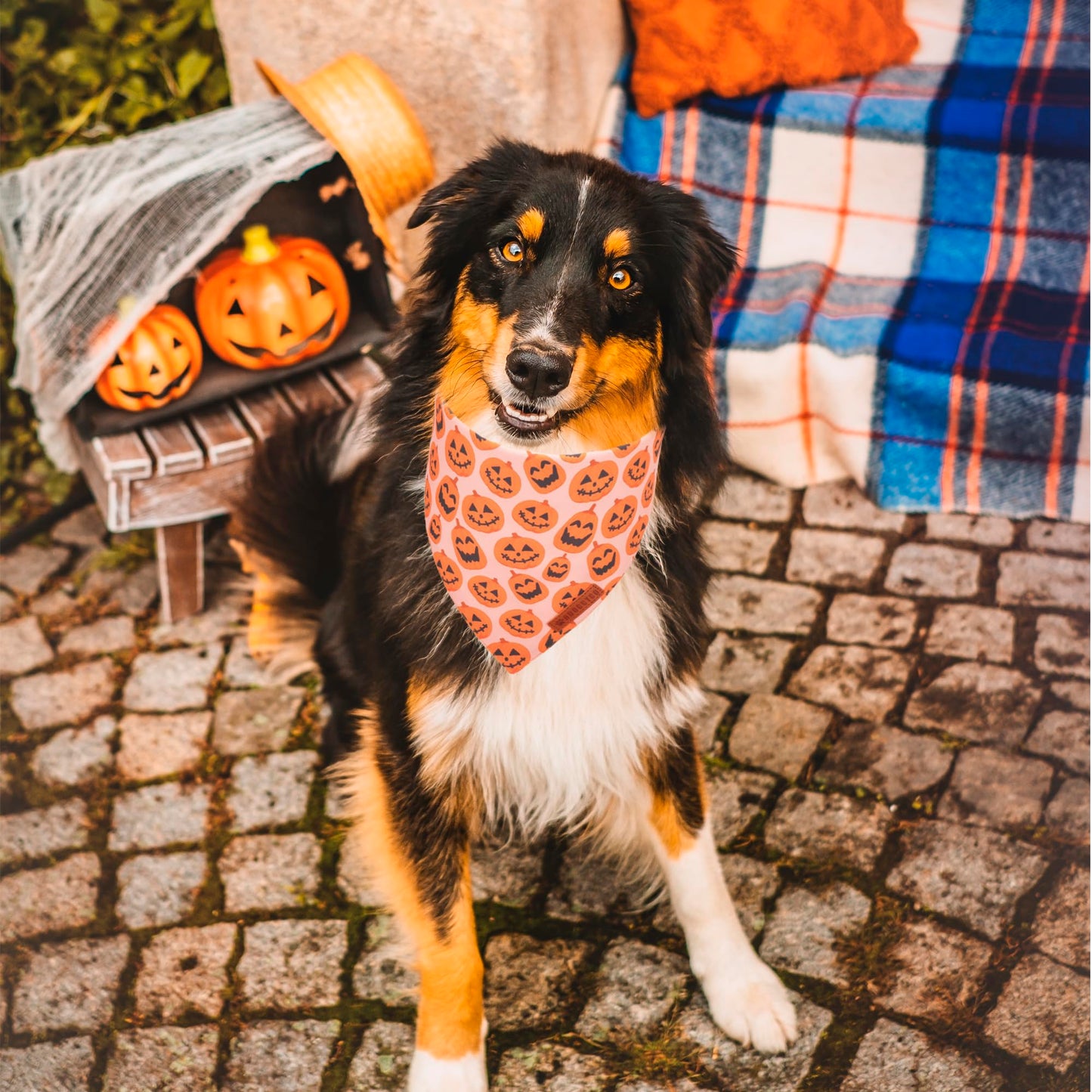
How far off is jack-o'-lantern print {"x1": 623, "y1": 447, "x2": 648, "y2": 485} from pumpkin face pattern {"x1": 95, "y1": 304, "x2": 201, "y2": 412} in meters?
1.75

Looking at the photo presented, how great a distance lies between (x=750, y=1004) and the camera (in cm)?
227

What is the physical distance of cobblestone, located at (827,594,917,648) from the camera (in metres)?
3.28

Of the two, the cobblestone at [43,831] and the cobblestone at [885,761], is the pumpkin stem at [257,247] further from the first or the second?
the cobblestone at [885,761]

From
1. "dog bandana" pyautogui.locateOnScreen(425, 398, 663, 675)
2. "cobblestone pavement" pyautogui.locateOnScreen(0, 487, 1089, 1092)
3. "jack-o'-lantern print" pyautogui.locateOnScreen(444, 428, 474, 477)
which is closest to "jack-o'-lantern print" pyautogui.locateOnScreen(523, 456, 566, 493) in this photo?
"dog bandana" pyautogui.locateOnScreen(425, 398, 663, 675)

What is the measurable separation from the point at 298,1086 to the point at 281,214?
2493 millimetres

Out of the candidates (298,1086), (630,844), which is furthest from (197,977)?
(630,844)

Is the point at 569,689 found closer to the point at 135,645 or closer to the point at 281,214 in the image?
the point at 135,645

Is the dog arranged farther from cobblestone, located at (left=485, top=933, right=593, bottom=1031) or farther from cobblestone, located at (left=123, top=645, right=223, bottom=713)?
cobblestone, located at (left=123, top=645, right=223, bottom=713)

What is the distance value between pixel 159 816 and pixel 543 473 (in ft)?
4.91

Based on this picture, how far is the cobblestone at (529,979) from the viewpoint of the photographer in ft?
7.66

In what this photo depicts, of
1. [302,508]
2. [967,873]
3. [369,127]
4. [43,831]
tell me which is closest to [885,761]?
[967,873]

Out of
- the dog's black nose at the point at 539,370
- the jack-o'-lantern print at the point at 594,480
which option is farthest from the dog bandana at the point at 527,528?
the dog's black nose at the point at 539,370

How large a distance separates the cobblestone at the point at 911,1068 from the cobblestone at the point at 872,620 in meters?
1.26

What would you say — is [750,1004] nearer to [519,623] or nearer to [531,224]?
[519,623]
